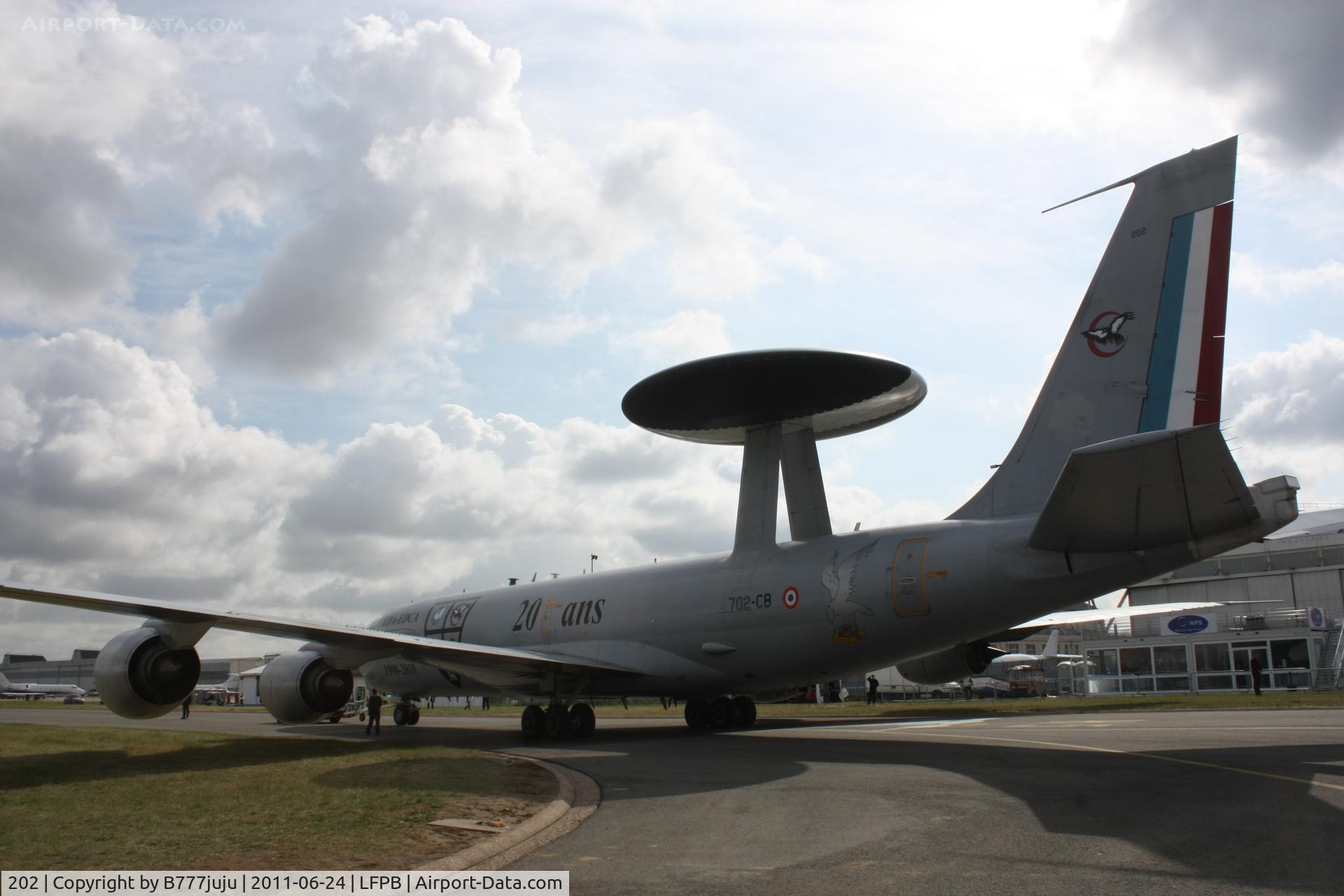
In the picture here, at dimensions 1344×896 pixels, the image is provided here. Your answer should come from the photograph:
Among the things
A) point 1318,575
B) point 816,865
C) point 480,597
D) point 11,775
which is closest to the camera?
point 816,865

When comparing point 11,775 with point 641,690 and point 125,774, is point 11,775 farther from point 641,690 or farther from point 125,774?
point 641,690

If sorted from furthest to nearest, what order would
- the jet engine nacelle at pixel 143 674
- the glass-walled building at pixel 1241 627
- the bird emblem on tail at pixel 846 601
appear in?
the glass-walled building at pixel 1241 627
the bird emblem on tail at pixel 846 601
the jet engine nacelle at pixel 143 674

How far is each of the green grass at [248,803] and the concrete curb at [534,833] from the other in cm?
22

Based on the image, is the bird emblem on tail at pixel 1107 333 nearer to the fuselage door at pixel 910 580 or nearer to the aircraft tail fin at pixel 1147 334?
the aircraft tail fin at pixel 1147 334

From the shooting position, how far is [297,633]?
16688mm

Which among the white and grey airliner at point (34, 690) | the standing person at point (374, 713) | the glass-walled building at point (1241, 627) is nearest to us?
the standing person at point (374, 713)

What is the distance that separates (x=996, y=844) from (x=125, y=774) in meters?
10.7

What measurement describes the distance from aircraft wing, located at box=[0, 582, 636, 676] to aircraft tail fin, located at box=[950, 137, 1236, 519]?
943 centimetres

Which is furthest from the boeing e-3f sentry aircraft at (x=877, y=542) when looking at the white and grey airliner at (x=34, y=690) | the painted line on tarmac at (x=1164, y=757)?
the white and grey airliner at (x=34, y=690)

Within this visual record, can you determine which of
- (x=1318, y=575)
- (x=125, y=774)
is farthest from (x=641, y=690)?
(x=1318, y=575)

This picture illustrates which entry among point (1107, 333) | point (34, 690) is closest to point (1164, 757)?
point (1107, 333)

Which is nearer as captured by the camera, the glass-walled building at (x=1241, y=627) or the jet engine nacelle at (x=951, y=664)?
the jet engine nacelle at (x=951, y=664)

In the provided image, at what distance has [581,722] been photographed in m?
20.0

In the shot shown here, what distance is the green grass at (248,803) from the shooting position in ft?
22.3
